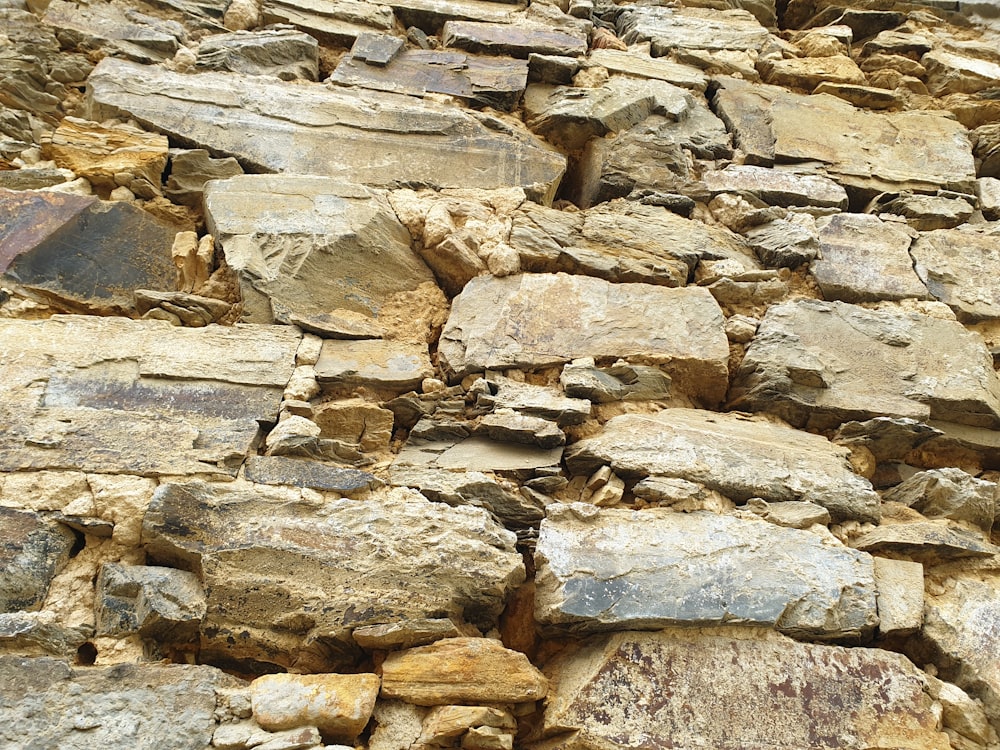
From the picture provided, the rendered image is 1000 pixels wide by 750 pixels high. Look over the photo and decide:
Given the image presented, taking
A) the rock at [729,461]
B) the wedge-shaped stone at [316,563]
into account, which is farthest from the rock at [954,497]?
the wedge-shaped stone at [316,563]

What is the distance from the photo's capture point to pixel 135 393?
222cm

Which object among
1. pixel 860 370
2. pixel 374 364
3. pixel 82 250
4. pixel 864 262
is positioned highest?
pixel 864 262

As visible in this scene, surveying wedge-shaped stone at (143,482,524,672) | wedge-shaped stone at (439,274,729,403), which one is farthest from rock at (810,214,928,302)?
wedge-shaped stone at (143,482,524,672)

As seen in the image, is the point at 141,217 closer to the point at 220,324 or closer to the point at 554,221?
the point at 220,324

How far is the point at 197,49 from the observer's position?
362 centimetres

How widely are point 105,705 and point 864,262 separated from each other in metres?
2.81

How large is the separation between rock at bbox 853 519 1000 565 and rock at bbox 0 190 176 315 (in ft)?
7.57

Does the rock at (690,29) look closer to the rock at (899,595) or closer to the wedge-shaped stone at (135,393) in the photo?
the wedge-shaped stone at (135,393)

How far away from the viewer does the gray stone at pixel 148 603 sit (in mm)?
1771

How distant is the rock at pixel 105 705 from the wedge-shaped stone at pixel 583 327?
1168 mm

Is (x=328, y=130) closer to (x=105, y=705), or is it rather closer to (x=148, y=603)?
(x=148, y=603)

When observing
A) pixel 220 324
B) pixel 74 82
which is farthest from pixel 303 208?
pixel 74 82

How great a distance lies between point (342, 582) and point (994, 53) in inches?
186

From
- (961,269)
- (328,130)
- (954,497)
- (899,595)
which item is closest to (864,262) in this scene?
(961,269)
